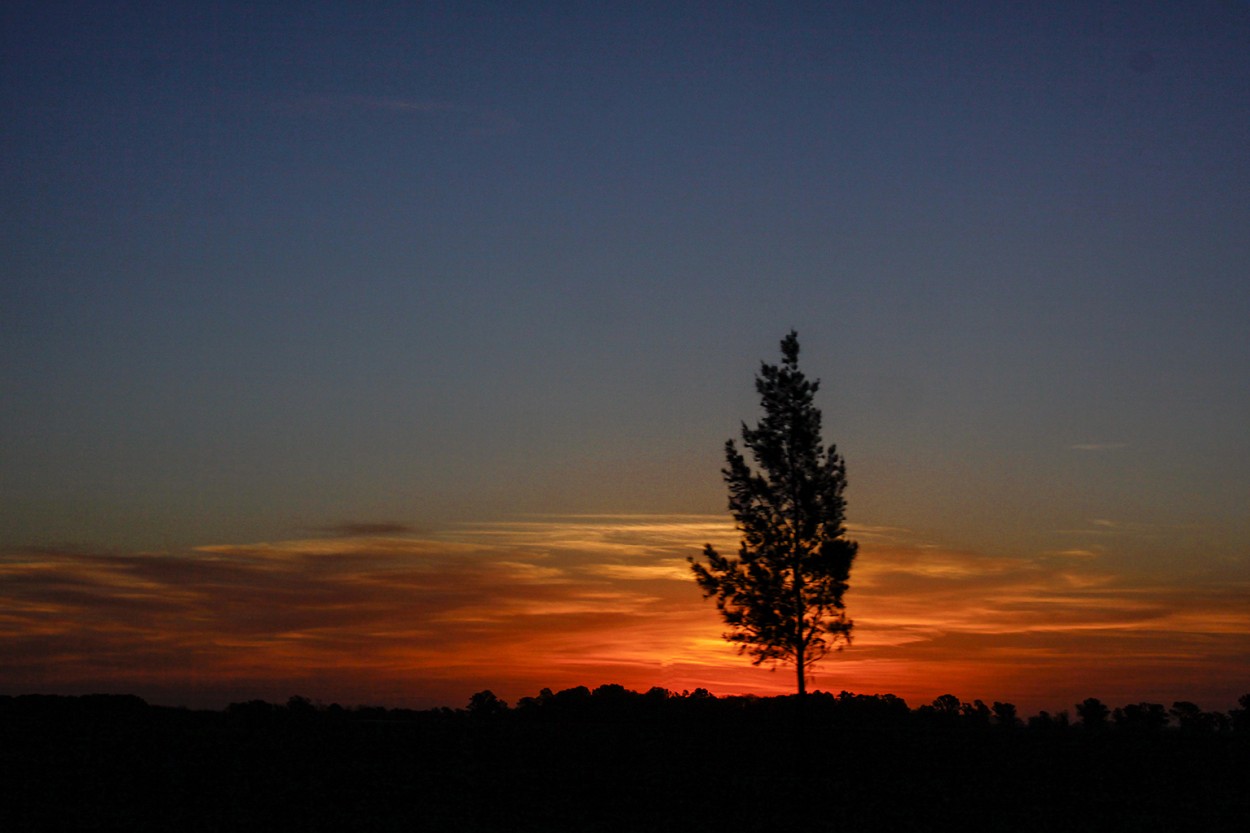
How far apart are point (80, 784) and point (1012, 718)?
43.5m

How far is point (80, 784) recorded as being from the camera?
25.9m

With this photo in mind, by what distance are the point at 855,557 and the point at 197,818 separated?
796 inches

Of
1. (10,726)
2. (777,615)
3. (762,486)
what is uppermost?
(762,486)

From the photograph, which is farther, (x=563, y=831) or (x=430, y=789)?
(x=430, y=789)

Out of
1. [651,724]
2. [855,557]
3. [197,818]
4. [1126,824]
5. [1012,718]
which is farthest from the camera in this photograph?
[1012,718]

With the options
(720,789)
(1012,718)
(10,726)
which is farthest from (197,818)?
(1012,718)

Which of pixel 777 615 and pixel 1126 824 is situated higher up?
pixel 777 615

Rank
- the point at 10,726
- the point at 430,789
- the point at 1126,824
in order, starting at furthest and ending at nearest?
the point at 10,726 < the point at 430,789 < the point at 1126,824

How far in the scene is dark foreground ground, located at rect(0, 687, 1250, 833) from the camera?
25203 millimetres

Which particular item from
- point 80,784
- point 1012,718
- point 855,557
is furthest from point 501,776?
point 1012,718

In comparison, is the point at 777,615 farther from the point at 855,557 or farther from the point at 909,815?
the point at 909,815

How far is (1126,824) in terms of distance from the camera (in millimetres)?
25562

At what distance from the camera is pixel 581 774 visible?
99.0 ft

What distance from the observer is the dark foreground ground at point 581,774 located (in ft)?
82.7
